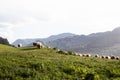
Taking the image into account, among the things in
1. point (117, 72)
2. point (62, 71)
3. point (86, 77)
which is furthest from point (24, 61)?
point (117, 72)

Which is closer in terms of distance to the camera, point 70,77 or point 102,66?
point 70,77

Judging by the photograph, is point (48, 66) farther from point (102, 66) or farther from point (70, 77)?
point (102, 66)

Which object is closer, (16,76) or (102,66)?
(16,76)

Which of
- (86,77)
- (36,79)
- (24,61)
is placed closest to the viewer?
(36,79)

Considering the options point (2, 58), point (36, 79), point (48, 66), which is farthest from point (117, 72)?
point (2, 58)

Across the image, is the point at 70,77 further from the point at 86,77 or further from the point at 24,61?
the point at 24,61

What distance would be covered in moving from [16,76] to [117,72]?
10.6 metres

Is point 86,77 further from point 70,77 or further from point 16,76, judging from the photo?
point 16,76

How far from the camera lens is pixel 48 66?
108 ft

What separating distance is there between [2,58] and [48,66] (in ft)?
17.0

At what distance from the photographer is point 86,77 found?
3177 cm

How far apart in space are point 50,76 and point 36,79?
174 cm

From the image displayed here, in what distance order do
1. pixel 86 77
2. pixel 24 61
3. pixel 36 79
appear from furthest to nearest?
pixel 24 61 → pixel 86 77 → pixel 36 79

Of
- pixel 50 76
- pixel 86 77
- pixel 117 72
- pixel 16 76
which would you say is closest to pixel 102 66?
pixel 117 72
